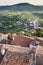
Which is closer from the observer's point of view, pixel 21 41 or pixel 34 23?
pixel 21 41

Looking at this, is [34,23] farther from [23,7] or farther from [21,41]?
[21,41]

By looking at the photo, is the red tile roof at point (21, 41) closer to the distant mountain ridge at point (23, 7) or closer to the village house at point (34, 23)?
the village house at point (34, 23)

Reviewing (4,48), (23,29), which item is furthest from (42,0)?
(4,48)

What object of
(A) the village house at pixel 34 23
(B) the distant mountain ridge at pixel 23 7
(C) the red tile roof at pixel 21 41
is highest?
(C) the red tile roof at pixel 21 41

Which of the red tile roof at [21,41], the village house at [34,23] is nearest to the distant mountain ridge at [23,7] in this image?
the village house at [34,23]

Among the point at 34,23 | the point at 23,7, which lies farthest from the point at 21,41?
the point at 23,7

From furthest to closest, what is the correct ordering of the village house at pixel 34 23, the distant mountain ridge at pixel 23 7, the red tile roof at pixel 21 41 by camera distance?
the distant mountain ridge at pixel 23 7 < the village house at pixel 34 23 < the red tile roof at pixel 21 41

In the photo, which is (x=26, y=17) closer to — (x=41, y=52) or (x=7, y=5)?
(x=7, y=5)

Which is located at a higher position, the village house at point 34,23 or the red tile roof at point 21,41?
the red tile roof at point 21,41

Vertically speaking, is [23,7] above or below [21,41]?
below

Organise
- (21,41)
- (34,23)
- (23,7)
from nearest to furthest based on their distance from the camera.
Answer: (21,41)
(34,23)
(23,7)

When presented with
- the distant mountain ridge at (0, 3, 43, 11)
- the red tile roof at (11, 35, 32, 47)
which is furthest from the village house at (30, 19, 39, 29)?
the red tile roof at (11, 35, 32, 47)
